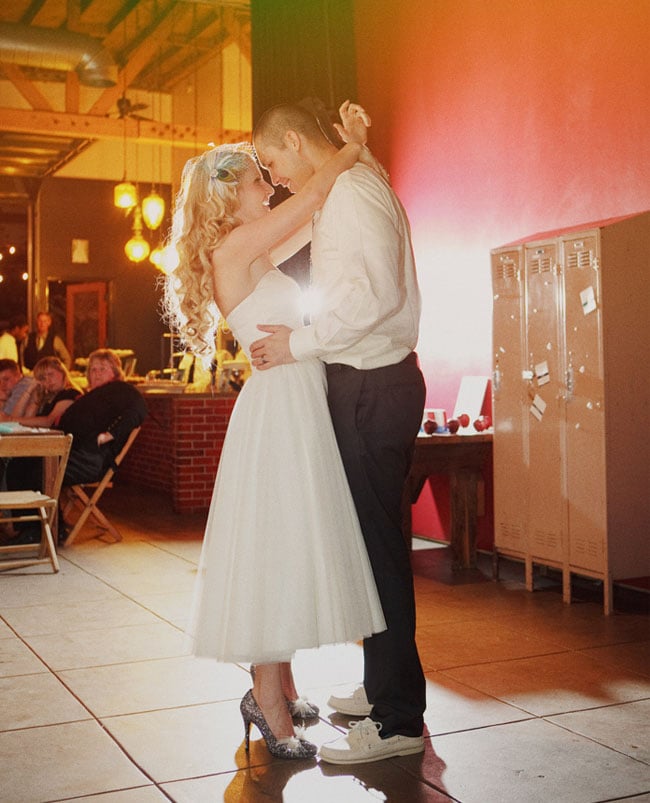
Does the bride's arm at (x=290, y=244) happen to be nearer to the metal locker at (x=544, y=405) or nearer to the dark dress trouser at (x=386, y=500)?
the dark dress trouser at (x=386, y=500)

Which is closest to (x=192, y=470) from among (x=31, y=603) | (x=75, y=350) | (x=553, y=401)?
(x=31, y=603)

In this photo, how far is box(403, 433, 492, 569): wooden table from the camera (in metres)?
5.82

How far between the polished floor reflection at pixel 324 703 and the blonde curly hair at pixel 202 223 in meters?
1.26

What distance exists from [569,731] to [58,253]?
1586 cm

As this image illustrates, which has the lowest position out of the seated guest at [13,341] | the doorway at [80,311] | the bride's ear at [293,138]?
the bride's ear at [293,138]

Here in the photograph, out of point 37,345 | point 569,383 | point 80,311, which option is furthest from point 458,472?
point 80,311

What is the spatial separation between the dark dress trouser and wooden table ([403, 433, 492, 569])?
9.20 ft

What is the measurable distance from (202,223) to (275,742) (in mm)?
1509

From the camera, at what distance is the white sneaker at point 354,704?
330cm

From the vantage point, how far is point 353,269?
2748 millimetres

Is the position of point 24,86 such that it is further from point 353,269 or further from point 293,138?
point 353,269

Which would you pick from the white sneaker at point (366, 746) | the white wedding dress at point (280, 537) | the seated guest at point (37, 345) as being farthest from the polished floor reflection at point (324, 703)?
the seated guest at point (37, 345)

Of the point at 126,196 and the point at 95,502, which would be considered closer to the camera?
the point at 95,502

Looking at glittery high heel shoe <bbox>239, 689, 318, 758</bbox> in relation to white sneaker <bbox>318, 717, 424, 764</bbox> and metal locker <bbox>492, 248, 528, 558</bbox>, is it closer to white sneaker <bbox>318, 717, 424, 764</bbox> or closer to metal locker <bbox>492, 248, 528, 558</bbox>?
white sneaker <bbox>318, 717, 424, 764</bbox>
